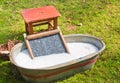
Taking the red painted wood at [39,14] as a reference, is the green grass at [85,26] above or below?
below

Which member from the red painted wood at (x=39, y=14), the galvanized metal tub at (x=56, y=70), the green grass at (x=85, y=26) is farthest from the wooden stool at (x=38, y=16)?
the green grass at (x=85, y=26)

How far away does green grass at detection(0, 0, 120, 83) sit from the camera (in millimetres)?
7004

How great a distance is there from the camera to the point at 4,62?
738cm

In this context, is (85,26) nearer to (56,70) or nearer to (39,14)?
(39,14)

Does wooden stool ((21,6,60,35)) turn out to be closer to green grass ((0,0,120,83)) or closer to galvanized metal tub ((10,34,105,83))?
galvanized metal tub ((10,34,105,83))

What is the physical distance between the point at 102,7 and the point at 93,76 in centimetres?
380

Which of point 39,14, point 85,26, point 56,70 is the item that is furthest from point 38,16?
point 85,26

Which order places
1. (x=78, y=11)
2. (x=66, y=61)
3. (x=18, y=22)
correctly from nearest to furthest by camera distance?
(x=66, y=61) → (x=18, y=22) → (x=78, y=11)

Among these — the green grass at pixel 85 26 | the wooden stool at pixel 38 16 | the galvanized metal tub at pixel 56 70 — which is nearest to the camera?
the galvanized metal tub at pixel 56 70

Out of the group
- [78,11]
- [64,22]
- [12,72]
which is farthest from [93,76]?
[78,11]

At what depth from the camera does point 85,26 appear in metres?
8.99

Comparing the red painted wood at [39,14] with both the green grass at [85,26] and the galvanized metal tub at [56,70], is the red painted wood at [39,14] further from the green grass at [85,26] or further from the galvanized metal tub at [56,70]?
the green grass at [85,26]

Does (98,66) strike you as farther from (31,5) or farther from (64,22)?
(31,5)

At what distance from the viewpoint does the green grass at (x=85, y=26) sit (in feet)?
23.0
